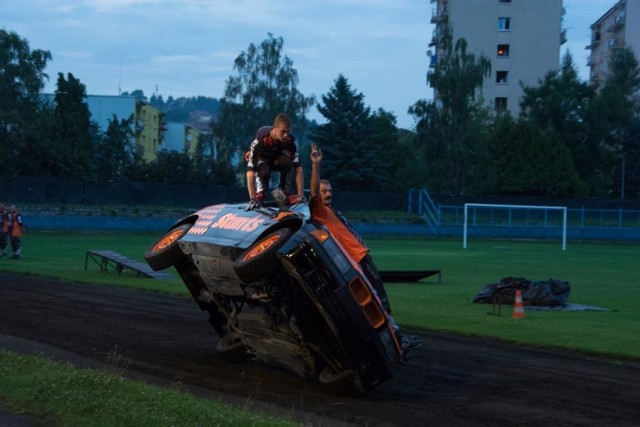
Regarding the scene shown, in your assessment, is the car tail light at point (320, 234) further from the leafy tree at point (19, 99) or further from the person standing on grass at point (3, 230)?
the leafy tree at point (19, 99)

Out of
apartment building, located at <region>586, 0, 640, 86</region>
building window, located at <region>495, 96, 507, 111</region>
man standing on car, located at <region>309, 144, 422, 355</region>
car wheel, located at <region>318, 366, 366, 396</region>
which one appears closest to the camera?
car wheel, located at <region>318, 366, 366, 396</region>

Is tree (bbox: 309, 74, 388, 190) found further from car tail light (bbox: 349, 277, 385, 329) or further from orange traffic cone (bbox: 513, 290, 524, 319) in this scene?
car tail light (bbox: 349, 277, 385, 329)

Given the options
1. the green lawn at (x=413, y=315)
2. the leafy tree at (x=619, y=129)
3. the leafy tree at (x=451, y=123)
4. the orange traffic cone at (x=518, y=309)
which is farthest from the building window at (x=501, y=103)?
the orange traffic cone at (x=518, y=309)

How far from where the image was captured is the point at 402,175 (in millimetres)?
85062

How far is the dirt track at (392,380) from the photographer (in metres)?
8.82

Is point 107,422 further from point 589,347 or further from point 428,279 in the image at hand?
point 428,279

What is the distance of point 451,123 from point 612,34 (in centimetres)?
4831

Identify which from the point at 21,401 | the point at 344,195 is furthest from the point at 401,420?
the point at 344,195

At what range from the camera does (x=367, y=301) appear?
9062 mm

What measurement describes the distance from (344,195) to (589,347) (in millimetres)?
53411

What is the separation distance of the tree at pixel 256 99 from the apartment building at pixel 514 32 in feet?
64.0

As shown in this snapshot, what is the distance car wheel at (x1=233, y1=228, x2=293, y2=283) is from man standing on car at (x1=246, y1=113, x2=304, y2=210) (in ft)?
4.49

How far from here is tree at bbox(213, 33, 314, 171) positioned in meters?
82.6

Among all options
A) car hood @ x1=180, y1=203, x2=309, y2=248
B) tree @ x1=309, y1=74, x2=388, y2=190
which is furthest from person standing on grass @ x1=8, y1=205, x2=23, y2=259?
tree @ x1=309, y1=74, x2=388, y2=190
